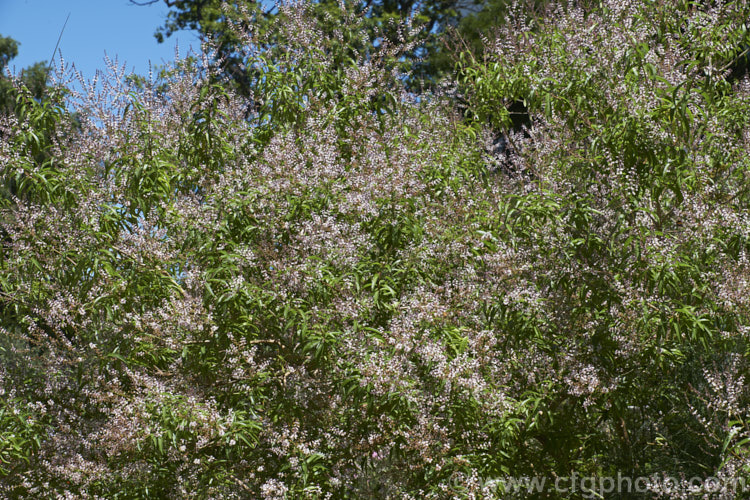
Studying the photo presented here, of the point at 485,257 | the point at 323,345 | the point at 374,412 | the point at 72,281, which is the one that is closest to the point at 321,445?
the point at 374,412

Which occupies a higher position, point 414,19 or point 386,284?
point 414,19

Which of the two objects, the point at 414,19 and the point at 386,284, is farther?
the point at 414,19

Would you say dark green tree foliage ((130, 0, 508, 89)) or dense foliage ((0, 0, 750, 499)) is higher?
dark green tree foliage ((130, 0, 508, 89))

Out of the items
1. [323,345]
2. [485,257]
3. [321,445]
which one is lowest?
[321,445]

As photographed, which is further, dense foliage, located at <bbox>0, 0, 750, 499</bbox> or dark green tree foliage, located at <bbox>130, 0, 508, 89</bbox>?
dark green tree foliage, located at <bbox>130, 0, 508, 89</bbox>

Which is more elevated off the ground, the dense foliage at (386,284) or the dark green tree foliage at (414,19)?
the dark green tree foliage at (414,19)

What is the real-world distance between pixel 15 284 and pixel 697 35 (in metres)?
5.62

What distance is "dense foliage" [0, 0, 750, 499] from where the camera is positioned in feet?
15.0

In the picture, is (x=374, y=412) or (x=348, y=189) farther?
(x=348, y=189)

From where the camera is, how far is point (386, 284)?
4.87m

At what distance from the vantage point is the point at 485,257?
490 centimetres

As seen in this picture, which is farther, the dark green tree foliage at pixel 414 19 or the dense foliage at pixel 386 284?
the dark green tree foliage at pixel 414 19

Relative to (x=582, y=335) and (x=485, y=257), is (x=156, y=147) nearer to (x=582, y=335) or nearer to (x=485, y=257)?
(x=485, y=257)

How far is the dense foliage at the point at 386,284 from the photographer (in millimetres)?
4574
